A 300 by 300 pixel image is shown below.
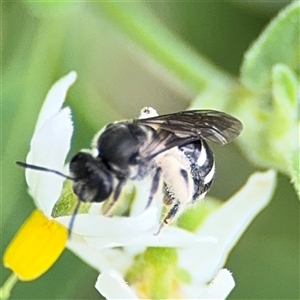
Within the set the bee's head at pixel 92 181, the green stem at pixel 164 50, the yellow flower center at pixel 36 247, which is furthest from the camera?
the green stem at pixel 164 50

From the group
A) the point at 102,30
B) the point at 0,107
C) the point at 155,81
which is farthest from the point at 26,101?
the point at 155,81

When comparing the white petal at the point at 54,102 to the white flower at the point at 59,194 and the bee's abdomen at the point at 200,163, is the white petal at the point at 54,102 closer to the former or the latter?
the white flower at the point at 59,194

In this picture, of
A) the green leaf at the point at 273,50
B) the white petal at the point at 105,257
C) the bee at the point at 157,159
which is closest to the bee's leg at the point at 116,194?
the bee at the point at 157,159

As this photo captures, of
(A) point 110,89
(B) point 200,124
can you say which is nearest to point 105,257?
(B) point 200,124

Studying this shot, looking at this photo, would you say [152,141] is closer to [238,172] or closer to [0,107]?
[0,107]

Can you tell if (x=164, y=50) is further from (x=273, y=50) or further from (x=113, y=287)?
(x=113, y=287)

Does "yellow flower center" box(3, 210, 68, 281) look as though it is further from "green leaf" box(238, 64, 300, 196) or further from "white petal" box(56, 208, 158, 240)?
"green leaf" box(238, 64, 300, 196)
